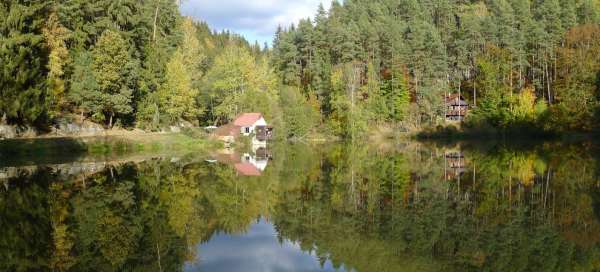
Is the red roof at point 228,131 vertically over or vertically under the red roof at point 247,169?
over

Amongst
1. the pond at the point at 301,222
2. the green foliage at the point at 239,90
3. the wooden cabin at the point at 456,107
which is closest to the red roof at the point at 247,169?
the pond at the point at 301,222

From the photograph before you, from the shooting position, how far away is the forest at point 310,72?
51281 millimetres

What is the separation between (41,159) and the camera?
3947cm

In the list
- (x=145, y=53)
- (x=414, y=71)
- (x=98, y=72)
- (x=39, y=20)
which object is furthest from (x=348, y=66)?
(x=39, y=20)

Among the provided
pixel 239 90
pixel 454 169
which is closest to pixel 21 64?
pixel 454 169

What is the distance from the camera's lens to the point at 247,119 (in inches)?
3036

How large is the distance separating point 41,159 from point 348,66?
55.1 meters

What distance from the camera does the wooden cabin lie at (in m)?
91.4

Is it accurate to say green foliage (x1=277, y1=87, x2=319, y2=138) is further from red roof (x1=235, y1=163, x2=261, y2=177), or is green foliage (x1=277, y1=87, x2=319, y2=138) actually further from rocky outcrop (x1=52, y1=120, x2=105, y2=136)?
red roof (x1=235, y1=163, x2=261, y2=177)

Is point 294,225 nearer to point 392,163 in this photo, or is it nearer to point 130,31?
point 392,163

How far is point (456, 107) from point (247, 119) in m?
38.9

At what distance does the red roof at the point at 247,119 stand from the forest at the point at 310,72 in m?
2.06

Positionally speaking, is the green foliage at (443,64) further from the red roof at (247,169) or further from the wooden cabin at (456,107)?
the red roof at (247,169)

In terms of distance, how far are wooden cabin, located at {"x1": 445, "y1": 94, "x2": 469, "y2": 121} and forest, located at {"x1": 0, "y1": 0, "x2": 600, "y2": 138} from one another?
6.33 ft
